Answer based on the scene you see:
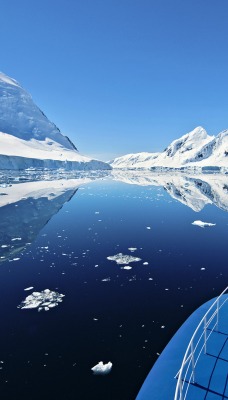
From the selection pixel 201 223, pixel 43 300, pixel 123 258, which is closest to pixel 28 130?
pixel 201 223

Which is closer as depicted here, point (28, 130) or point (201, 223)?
point (201, 223)

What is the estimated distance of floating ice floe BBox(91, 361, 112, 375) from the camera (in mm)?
6738

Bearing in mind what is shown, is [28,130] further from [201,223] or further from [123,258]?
[123,258]

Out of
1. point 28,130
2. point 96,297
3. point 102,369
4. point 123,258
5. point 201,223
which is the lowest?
point 102,369

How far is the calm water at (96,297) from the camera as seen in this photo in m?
6.66

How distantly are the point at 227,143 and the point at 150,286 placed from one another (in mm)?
180924

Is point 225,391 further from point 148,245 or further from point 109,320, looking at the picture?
point 148,245

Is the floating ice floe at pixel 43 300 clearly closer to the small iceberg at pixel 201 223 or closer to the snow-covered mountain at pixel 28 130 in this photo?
the small iceberg at pixel 201 223

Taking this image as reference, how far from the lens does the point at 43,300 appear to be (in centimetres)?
1018

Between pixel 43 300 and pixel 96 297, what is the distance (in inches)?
79.7

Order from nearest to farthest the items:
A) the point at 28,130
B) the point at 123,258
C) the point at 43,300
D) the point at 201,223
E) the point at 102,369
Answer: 1. the point at 102,369
2. the point at 43,300
3. the point at 123,258
4. the point at 201,223
5. the point at 28,130

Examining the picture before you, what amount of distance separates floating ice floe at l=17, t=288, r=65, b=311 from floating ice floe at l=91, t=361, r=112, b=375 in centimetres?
→ 336

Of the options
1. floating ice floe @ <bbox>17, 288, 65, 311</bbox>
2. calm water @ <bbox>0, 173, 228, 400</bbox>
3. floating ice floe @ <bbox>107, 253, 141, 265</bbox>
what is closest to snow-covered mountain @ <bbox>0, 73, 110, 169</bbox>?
calm water @ <bbox>0, 173, 228, 400</bbox>

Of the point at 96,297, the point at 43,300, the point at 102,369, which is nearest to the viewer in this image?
the point at 102,369
